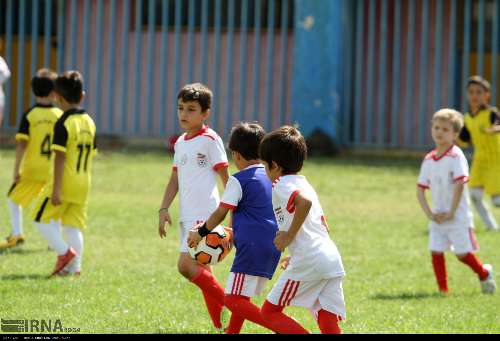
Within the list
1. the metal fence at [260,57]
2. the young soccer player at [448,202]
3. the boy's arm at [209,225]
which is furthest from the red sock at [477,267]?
the metal fence at [260,57]

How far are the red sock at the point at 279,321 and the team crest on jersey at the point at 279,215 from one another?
0.46 meters

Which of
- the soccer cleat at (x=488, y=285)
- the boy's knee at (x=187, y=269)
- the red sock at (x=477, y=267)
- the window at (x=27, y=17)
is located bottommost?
the soccer cleat at (x=488, y=285)

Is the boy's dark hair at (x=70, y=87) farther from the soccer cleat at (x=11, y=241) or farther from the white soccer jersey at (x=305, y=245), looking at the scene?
the white soccer jersey at (x=305, y=245)

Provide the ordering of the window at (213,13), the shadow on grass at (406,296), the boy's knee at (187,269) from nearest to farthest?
the boy's knee at (187,269) < the shadow on grass at (406,296) < the window at (213,13)

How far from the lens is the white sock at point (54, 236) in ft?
29.1

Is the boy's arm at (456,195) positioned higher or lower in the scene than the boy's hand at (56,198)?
higher

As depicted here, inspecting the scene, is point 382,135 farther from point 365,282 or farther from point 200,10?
point 365,282

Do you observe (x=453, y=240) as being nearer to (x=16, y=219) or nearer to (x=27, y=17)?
(x=16, y=219)

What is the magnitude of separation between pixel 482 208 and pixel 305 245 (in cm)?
672

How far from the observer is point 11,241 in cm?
1039

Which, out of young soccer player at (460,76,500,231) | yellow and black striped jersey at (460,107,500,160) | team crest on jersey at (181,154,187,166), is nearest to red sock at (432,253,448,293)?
team crest on jersey at (181,154,187,166)

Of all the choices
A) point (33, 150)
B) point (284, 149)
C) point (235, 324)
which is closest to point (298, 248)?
point (284, 149)

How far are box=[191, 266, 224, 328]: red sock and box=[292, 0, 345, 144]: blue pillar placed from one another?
13148 mm

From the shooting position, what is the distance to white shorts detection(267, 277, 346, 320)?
5.97 metres
